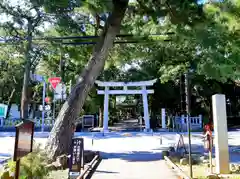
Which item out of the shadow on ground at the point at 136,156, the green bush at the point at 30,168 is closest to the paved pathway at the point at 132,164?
the shadow on ground at the point at 136,156

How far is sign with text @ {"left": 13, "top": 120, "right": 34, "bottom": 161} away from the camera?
120 inches

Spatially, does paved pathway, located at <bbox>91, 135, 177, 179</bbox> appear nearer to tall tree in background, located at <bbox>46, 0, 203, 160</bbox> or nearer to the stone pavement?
the stone pavement

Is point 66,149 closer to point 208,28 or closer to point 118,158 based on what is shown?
point 118,158

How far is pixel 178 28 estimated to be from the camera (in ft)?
26.6

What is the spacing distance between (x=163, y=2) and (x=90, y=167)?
5126mm

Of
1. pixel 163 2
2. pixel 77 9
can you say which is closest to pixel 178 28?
pixel 163 2

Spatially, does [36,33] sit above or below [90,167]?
above

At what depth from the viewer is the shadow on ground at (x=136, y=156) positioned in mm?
9000

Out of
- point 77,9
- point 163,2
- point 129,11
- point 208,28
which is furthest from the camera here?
point 129,11

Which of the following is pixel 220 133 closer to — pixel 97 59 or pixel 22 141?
pixel 97 59

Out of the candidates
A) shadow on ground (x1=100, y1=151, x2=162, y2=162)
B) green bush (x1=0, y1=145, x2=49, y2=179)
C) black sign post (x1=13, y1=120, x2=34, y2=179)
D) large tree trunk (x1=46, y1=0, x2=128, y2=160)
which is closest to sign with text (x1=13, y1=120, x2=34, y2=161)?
black sign post (x1=13, y1=120, x2=34, y2=179)

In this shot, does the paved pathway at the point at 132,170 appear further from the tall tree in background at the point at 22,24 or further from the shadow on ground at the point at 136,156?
the tall tree in background at the point at 22,24

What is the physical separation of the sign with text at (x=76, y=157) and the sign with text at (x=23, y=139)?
2.18m

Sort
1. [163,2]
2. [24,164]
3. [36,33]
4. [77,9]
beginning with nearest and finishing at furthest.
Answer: [24,164] < [163,2] < [77,9] < [36,33]
